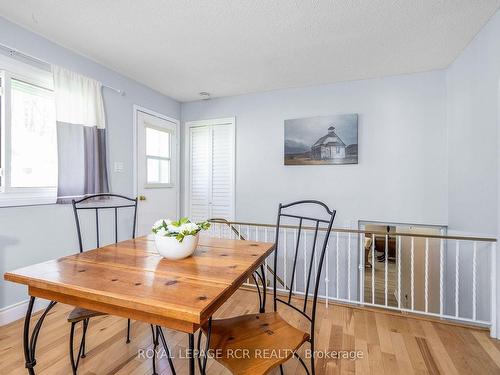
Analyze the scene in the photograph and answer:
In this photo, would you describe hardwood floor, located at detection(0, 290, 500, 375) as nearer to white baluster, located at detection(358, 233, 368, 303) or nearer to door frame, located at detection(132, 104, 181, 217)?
white baluster, located at detection(358, 233, 368, 303)

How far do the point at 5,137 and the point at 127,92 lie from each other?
146cm

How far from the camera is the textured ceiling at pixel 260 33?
2004mm

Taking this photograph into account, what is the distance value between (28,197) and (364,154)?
11.8 ft

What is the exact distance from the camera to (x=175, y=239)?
138cm

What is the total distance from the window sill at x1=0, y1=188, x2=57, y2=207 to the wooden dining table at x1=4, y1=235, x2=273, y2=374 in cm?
125

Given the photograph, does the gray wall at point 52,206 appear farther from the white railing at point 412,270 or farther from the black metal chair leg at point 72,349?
the white railing at point 412,270

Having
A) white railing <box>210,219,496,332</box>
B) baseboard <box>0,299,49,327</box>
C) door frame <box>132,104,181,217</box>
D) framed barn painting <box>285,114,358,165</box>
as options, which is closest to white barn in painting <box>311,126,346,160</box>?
framed barn painting <box>285,114,358,165</box>

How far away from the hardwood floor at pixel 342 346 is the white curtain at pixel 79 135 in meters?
1.21

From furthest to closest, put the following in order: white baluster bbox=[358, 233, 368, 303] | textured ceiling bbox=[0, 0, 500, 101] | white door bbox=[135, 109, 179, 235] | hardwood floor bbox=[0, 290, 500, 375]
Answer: white door bbox=[135, 109, 179, 235] < white baluster bbox=[358, 233, 368, 303] < textured ceiling bbox=[0, 0, 500, 101] < hardwood floor bbox=[0, 290, 500, 375]

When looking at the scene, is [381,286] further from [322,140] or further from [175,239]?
[175,239]

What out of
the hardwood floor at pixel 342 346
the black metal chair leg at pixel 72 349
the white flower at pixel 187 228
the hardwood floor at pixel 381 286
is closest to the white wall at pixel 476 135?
the hardwood floor at pixel 342 346

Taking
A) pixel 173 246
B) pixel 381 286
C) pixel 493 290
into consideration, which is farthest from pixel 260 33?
pixel 381 286

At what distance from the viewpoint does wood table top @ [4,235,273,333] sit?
3.07ft

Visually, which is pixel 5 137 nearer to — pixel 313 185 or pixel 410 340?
pixel 313 185
